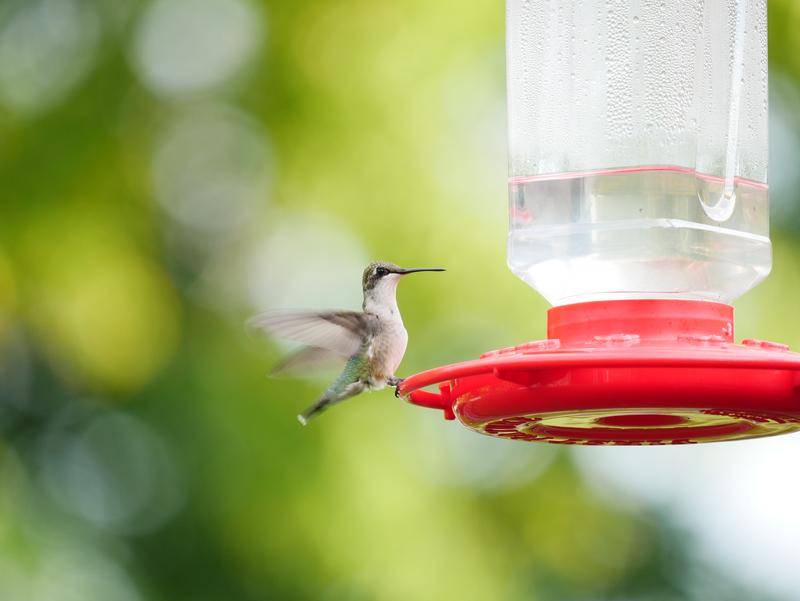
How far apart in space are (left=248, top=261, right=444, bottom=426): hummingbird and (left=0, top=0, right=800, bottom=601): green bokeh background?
2.10 meters

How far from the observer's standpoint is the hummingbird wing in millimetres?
3943

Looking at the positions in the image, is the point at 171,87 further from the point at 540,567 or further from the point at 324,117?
the point at 540,567

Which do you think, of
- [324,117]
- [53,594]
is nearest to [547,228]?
[324,117]

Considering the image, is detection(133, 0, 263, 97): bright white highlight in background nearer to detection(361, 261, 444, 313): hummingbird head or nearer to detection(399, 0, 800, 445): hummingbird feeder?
detection(361, 261, 444, 313): hummingbird head

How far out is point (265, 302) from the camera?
283 inches

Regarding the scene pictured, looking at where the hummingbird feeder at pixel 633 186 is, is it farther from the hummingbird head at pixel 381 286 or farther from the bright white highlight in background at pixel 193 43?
the bright white highlight in background at pixel 193 43

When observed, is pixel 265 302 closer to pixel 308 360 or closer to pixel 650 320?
pixel 308 360

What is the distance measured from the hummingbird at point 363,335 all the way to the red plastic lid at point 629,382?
947 mm

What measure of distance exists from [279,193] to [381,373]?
3.09m

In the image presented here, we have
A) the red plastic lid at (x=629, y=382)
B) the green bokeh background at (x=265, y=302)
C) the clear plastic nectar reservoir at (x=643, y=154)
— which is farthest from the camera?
the green bokeh background at (x=265, y=302)

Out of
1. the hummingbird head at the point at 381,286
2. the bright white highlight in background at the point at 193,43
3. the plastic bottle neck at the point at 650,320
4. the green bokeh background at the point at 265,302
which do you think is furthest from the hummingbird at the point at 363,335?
the bright white highlight in background at the point at 193,43

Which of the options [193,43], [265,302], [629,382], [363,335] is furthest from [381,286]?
[193,43]

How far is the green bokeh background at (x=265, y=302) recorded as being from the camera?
22.1 feet

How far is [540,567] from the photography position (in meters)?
7.38
